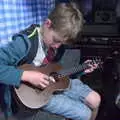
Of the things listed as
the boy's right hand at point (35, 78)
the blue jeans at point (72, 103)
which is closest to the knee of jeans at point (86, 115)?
the blue jeans at point (72, 103)

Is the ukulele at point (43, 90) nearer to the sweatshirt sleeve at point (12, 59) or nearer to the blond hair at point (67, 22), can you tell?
the sweatshirt sleeve at point (12, 59)

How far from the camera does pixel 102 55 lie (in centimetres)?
253

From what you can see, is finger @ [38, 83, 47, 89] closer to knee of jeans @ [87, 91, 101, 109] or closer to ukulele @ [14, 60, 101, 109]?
ukulele @ [14, 60, 101, 109]

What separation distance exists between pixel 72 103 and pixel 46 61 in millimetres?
260

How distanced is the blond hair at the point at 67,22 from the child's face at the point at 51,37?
2cm

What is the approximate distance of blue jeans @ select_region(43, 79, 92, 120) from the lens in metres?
1.85

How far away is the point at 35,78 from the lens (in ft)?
5.75

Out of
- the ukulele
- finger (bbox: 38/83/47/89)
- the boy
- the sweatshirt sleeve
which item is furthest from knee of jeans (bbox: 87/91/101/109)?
the sweatshirt sleeve

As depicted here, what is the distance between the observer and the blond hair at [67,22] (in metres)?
1.84

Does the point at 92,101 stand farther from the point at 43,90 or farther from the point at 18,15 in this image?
the point at 18,15

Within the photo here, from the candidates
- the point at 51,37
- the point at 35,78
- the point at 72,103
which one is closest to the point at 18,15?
the point at 51,37

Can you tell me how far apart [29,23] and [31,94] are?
479mm

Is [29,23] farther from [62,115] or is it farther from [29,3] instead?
[62,115]

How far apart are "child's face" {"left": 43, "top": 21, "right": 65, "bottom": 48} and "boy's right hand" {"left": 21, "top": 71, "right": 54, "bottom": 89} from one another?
18cm
